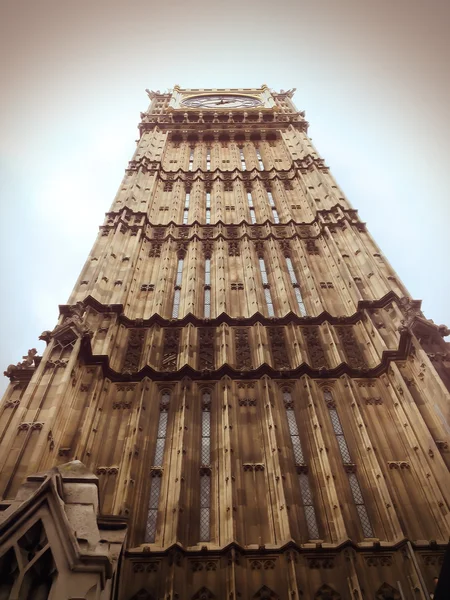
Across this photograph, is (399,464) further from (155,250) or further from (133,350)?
(155,250)

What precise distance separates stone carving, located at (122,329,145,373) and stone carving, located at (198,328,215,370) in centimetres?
174

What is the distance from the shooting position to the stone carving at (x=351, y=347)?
50.5 feet

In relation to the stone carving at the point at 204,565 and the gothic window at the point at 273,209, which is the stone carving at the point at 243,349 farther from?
the gothic window at the point at 273,209

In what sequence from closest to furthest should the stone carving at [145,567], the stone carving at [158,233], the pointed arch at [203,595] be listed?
the pointed arch at [203,595]
the stone carving at [145,567]
the stone carving at [158,233]

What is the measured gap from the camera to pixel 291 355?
15625 mm

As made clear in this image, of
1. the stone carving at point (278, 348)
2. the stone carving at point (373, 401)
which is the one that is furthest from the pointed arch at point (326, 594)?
the stone carving at point (278, 348)

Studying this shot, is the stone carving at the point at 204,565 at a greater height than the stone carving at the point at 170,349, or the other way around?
the stone carving at the point at 170,349

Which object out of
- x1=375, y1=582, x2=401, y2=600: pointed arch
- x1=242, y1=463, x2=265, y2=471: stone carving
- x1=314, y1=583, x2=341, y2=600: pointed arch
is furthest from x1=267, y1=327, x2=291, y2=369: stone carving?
x1=375, y1=582, x2=401, y2=600: pointed arch

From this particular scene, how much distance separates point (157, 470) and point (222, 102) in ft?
122

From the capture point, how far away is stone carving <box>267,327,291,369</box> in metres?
15.4

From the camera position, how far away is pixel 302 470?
12.2m

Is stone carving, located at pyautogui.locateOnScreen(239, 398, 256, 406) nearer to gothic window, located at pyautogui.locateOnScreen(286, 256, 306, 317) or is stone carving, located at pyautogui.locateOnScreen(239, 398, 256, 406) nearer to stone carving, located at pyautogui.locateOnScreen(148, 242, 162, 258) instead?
gothic window, located at pyautogui.locateOnScreen(286, 256, 306, 317)

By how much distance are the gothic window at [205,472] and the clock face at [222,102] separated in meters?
32.9

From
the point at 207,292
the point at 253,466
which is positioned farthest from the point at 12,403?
the point at 207,292
